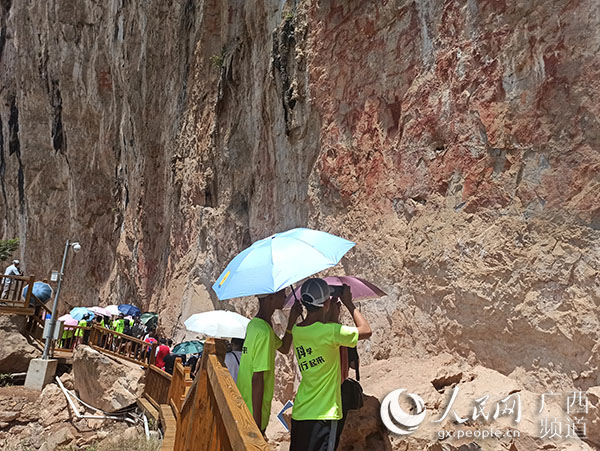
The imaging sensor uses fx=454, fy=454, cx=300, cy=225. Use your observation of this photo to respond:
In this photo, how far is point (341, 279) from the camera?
3.97 metres

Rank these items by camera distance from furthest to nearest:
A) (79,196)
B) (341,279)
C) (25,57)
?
(25,57) < (79,196) < (341,279)

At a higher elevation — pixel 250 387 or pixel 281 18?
pixel 281 18

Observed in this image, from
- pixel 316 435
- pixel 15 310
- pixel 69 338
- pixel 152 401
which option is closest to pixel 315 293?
pixel 316 435

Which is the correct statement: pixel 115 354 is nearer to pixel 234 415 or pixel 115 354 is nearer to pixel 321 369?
pixel 321 369

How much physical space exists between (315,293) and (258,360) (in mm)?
693

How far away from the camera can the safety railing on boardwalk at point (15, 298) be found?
15.7 meters

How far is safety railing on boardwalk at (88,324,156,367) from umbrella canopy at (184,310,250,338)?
473 centimetres

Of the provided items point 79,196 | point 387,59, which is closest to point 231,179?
point 387,59

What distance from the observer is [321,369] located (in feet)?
10.1

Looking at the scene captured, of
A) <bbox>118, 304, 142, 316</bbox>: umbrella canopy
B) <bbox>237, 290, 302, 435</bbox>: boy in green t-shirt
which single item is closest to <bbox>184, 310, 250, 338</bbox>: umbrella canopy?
<bbox>237, 290, 302, 435</bbox>: boy in green t-shirt

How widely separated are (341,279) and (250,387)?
3.98 ft

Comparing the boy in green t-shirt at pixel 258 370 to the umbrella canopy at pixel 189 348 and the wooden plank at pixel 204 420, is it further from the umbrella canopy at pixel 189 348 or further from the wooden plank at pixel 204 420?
the umbrella canopy at pixel 189 348

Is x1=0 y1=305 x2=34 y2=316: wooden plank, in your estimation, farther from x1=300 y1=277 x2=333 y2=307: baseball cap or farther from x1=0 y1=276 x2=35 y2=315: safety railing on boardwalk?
x1=300 y1=277 x2=333 y2=307: baseball cap

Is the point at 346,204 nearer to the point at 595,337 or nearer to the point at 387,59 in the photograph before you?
the point at 387,59
